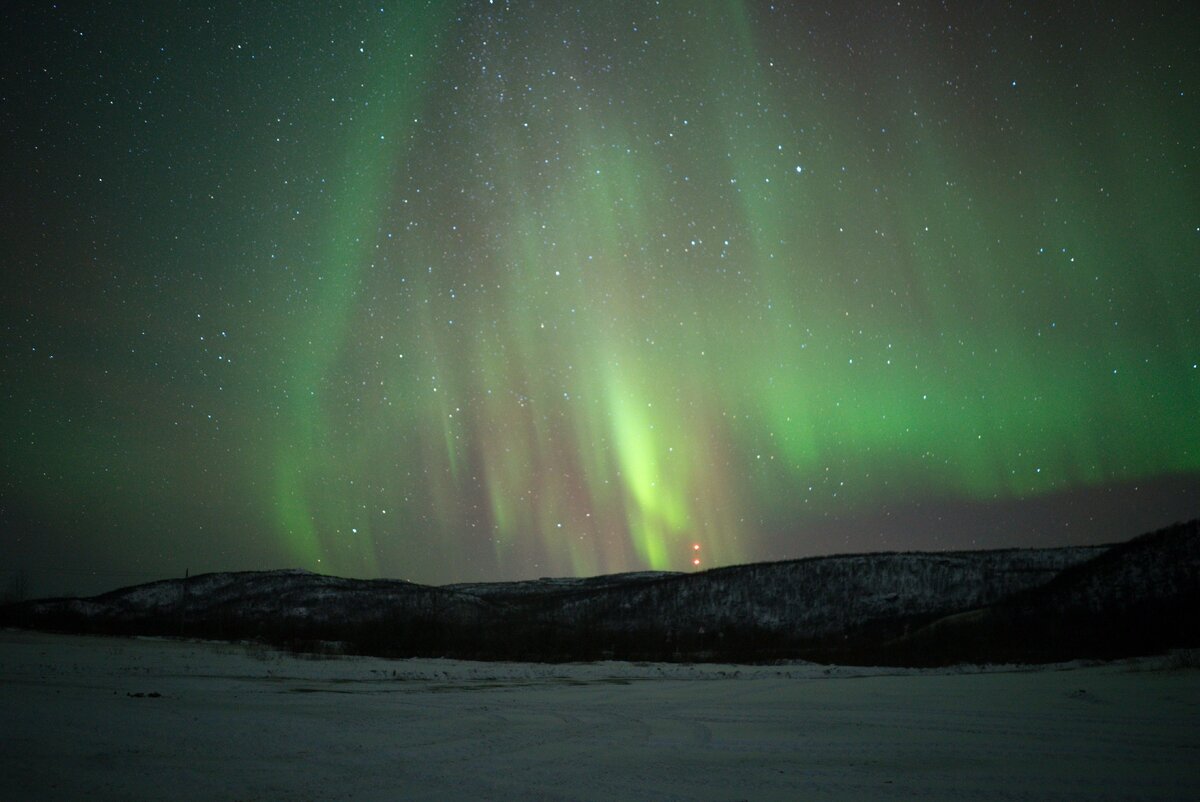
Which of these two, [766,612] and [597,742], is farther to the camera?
[766,612]

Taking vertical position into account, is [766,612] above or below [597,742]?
below

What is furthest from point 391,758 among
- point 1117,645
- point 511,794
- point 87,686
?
point 1117,645

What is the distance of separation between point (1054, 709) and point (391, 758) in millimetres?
14606

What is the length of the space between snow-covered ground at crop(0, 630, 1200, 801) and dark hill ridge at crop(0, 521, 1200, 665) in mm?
27693

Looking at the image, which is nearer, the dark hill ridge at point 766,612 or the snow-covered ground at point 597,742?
the snow-covered ground at point 597,742

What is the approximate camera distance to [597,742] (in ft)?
43.0

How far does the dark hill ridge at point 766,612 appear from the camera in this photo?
55.4 metres

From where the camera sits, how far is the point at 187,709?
1573cm

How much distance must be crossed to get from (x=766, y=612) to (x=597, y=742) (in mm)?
87709

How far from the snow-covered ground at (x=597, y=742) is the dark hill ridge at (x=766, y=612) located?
27693mm

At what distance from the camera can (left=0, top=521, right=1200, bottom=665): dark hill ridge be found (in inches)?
2181

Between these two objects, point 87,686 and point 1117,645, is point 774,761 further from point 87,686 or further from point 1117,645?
point 1117,645

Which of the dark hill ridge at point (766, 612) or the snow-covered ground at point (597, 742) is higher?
the snow-covered ground at point (597, 742)

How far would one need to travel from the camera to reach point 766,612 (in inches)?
3765
